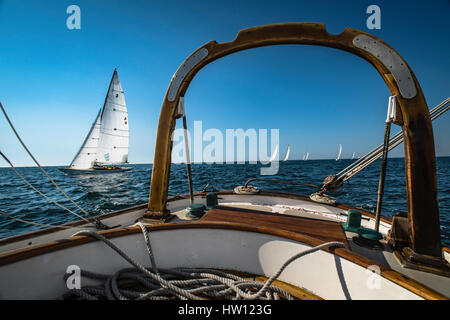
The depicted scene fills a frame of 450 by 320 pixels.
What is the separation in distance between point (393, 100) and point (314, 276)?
2147 millimetres

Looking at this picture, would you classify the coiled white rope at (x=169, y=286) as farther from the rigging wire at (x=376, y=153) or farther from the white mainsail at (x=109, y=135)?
the white mainsail at (x=109, y=135)

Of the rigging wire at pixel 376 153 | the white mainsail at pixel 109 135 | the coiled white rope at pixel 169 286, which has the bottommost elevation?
the coiled white rope at pixel 169 286

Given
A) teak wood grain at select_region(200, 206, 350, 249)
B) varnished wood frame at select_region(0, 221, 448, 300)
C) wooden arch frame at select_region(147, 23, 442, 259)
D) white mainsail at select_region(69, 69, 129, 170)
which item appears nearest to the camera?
varnished wood frame at select_region(0, 221, 448, 300)

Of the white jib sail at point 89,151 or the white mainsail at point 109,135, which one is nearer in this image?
the white mainsail at point 109,135

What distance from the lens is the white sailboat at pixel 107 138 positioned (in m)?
22.7

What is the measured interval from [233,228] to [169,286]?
2.55 ft

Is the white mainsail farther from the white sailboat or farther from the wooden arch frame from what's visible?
the wooden arch frame

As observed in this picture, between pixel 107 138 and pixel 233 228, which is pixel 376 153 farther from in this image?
pixel 107 138

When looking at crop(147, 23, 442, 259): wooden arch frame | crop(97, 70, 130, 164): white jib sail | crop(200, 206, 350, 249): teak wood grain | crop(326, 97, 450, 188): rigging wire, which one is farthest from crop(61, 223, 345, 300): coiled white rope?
crop(97, 70, 130, 164): white jib sail

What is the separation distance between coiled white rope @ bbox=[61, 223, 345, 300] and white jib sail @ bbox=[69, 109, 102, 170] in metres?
29.4

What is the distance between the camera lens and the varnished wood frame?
112 cm

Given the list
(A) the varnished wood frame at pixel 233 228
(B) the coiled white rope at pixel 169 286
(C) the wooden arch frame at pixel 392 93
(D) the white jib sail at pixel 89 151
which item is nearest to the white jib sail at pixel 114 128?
(D) the white jib sail at pixel 89 151

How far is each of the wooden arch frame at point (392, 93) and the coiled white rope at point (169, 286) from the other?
1151 mm
